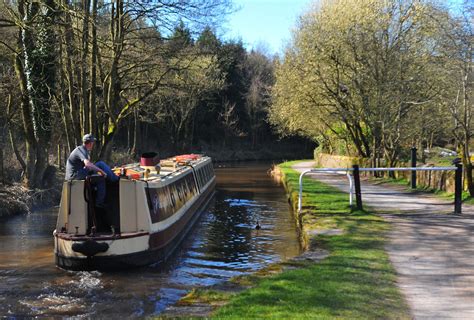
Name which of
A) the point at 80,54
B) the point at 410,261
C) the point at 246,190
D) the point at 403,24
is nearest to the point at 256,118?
the point at 246,190

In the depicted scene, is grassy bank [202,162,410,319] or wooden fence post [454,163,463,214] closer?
grassy bank [202,162,410,319]

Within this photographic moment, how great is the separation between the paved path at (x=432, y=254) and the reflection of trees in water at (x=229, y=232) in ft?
10.6

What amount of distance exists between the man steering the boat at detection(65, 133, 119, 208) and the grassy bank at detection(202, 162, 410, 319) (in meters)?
3.49

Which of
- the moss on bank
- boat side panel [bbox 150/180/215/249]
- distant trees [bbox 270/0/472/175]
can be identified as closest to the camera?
boat side panel [bbox 150/180/215/249]

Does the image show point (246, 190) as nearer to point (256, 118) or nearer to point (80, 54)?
point (80, 54)

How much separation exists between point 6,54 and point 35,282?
34.9ft

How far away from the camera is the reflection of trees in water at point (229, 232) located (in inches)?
433

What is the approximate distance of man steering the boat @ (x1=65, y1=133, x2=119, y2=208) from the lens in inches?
351

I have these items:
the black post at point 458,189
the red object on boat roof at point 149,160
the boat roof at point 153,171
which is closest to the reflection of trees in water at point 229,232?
the boat roof at point 153,171

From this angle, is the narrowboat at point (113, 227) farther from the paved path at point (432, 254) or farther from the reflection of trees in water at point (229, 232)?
the paved path at point (432, 254)

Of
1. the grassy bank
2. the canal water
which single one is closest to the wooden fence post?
the grassy bank

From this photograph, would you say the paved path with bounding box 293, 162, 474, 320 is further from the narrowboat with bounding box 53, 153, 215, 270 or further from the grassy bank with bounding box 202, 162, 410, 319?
the narrowboat with bounding box 53, 153, 215, 270

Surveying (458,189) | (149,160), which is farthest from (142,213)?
(458,189)

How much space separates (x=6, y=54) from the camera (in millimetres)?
16562
